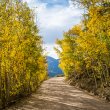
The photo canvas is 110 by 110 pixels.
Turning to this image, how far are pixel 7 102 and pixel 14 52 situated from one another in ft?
17.7

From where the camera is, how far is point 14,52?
3272 centimetres

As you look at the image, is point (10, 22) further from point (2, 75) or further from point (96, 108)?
point (96, 108)

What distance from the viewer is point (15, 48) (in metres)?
33.0

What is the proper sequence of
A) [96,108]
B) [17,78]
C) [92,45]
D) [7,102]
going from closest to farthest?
[96,108], [7,102], [92,45], [17,78]

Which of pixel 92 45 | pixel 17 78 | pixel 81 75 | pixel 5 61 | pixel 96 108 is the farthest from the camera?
→ pixel 81 75

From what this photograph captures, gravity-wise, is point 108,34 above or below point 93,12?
below

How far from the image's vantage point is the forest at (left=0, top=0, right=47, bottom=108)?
29172 mm

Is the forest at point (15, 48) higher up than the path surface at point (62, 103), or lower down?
higher up

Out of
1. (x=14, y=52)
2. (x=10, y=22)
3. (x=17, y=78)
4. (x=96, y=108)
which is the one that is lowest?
(x=96, y=108)

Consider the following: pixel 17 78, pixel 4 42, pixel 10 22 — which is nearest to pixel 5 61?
pixel 4 42

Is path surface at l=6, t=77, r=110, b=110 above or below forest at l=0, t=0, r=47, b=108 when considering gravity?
below

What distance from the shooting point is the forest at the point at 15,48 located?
29.2m

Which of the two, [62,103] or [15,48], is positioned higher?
[15,48]

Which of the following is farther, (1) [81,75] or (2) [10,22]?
(1) [81,75]
